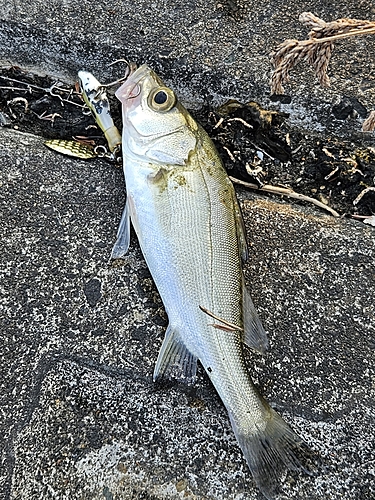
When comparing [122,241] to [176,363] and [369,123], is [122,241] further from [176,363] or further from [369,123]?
[369,123]

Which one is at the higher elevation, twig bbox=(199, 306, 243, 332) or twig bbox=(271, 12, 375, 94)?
twig bbox=(271, 12, 375, 94)

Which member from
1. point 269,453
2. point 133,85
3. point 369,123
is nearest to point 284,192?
point 369,123

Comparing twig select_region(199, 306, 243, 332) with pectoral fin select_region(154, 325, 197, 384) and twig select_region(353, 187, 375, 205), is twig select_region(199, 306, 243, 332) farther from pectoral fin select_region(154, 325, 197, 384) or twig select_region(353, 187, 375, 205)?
twig select_region(353, 187, 375, 205)

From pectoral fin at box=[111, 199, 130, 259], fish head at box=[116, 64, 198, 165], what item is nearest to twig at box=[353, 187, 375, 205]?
fish head at box=[116, 64, 198, 165]

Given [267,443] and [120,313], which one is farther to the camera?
[120,313]

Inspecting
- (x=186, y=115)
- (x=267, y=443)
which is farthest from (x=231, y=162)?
(x=267, y=443)

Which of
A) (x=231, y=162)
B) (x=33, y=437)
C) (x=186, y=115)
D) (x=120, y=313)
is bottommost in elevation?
(x=33, y=437)

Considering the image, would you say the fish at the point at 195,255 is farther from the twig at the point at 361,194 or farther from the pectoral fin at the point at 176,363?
the twig at the point at 361,194

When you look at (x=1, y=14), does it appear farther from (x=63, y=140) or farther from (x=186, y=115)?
(x=186, y=115)
